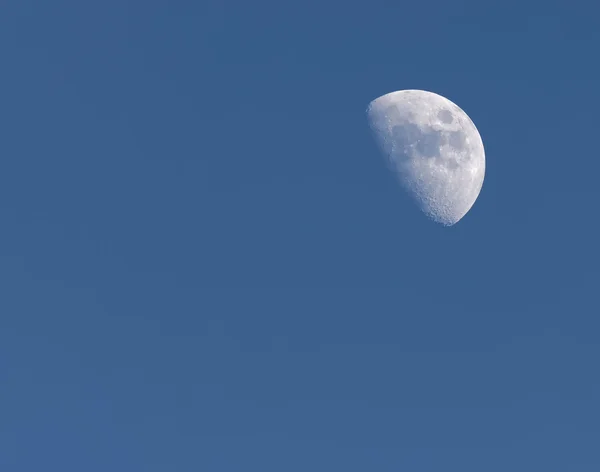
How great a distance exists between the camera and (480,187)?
7381 centimetres

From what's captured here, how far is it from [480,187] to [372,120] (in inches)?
398

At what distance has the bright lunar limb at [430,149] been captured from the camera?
68688 mm

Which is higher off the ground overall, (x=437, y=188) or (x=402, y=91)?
(x=402, y=91)

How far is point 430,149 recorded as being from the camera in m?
68.5

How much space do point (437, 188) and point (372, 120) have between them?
21.8ft

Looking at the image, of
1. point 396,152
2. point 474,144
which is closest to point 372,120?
point 396,152

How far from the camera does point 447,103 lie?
72312 mm

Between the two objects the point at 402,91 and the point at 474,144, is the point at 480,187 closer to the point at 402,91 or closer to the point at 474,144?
the point at 474,144

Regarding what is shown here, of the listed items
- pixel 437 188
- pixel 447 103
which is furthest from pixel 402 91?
pixel 437 188

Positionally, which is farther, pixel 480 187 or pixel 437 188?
pixel 480 187

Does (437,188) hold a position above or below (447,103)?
below

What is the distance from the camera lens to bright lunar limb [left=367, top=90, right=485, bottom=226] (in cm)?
6869

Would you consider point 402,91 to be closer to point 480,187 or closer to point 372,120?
point 372,120

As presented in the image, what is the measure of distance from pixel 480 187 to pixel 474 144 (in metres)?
3.76
